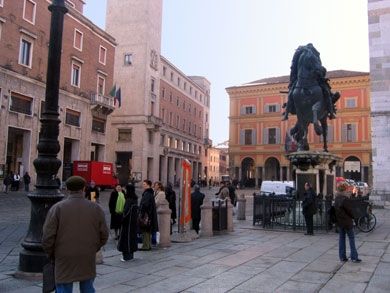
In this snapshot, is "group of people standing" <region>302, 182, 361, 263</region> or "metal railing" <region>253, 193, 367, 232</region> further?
"metal railing" <region>253, 193, 367, 232</region>

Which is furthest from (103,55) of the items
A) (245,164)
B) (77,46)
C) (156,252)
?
(156,252)

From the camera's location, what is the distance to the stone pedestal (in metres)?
14.2

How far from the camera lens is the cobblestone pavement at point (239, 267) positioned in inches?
253

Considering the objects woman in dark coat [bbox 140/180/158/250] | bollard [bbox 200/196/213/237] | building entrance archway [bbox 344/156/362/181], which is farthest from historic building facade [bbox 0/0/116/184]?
building entrance archway [bbox 344/156/362/181]

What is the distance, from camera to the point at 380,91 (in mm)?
25156

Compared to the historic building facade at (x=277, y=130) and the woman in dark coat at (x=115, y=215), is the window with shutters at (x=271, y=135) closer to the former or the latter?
the historic building facade at (x=277, y=130)

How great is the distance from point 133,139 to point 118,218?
143 feet

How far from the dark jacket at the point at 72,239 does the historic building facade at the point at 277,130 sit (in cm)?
5464

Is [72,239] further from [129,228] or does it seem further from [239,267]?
[129,228]

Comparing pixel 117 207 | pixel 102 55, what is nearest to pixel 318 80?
pixel 117 207

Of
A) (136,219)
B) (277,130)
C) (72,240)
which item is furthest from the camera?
(277,130)

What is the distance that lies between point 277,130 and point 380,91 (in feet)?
127

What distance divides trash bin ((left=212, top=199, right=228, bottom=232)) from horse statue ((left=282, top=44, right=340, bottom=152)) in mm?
3788

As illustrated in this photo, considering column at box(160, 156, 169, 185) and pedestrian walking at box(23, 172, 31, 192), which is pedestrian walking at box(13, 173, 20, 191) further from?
column at box(160, 156, 169, 185)
